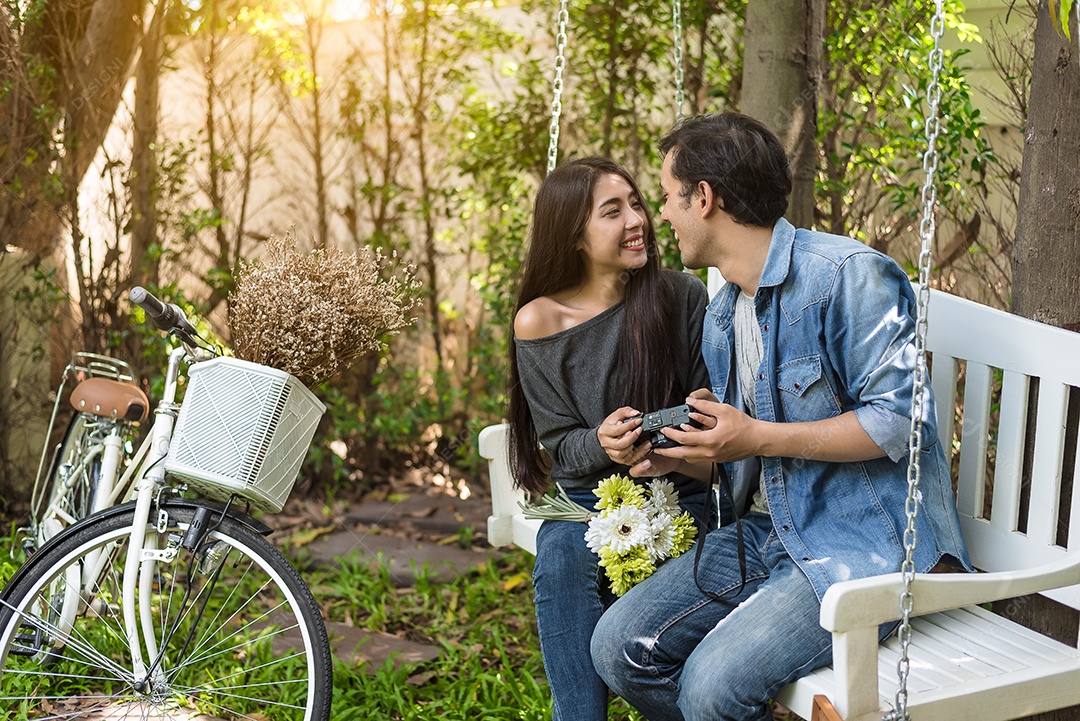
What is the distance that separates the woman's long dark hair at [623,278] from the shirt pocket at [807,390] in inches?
15.2

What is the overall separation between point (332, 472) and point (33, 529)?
1990 millimetres

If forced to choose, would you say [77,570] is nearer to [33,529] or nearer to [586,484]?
[33,529]

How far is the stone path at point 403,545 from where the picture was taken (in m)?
3.75

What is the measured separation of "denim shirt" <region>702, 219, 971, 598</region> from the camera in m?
2.22

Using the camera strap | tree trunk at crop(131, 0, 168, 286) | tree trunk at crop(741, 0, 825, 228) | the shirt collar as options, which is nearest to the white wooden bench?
the camera strap

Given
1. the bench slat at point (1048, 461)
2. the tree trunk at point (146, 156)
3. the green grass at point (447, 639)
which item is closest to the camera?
the bench slat at point (1048, 461)

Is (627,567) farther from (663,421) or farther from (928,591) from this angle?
(928,591)

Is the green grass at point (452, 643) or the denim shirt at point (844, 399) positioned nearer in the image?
the denim shirt at point (844, 399)

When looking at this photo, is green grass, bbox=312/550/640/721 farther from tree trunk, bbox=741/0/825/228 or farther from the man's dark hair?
tree trunk, bbox=741/0/825/228

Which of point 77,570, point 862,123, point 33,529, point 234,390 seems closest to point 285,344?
point 234,390

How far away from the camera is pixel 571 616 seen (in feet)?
8.34

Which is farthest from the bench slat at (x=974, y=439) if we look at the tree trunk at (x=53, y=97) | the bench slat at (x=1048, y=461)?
the tree trunk at (x=53, y=97)

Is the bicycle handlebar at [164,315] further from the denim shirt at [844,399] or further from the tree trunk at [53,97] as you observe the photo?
the tree trunk at [53,97]

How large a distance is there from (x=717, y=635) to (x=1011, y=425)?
85cm
